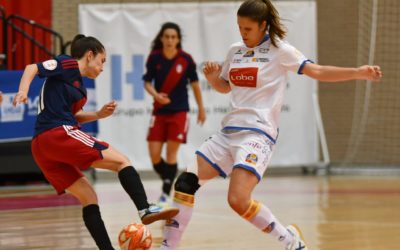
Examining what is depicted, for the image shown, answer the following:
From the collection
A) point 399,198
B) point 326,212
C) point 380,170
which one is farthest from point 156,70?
point 380,170

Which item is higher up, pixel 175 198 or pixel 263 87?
pixel 263 87

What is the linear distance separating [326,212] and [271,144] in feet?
11.2

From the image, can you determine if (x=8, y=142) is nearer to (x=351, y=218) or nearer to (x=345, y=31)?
(x=351, y=218)

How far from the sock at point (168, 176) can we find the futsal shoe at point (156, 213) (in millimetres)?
4105

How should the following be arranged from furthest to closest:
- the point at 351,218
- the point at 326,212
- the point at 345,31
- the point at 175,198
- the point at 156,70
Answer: the point at 345,31
the point at 156,70
the point at 326,212
the point at 351,218
the point at 175,198

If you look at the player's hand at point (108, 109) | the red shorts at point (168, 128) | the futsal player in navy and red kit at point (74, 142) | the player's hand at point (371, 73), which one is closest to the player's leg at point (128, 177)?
the futsal player in navy and red kit at point (74, 142)

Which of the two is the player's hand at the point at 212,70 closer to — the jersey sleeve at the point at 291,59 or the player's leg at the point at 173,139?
the jersey sleeve at the point at 291,59

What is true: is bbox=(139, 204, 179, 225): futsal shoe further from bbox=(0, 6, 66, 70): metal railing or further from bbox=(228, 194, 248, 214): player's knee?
bbox=(0, 6, 66, 70): metal railing

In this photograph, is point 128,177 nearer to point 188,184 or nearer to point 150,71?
point 188,184

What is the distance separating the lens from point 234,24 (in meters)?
14.3

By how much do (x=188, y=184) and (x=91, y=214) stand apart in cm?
69

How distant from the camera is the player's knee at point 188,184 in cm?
536

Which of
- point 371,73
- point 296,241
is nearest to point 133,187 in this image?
point 296,241

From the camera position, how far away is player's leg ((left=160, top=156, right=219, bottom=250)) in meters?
5.32
